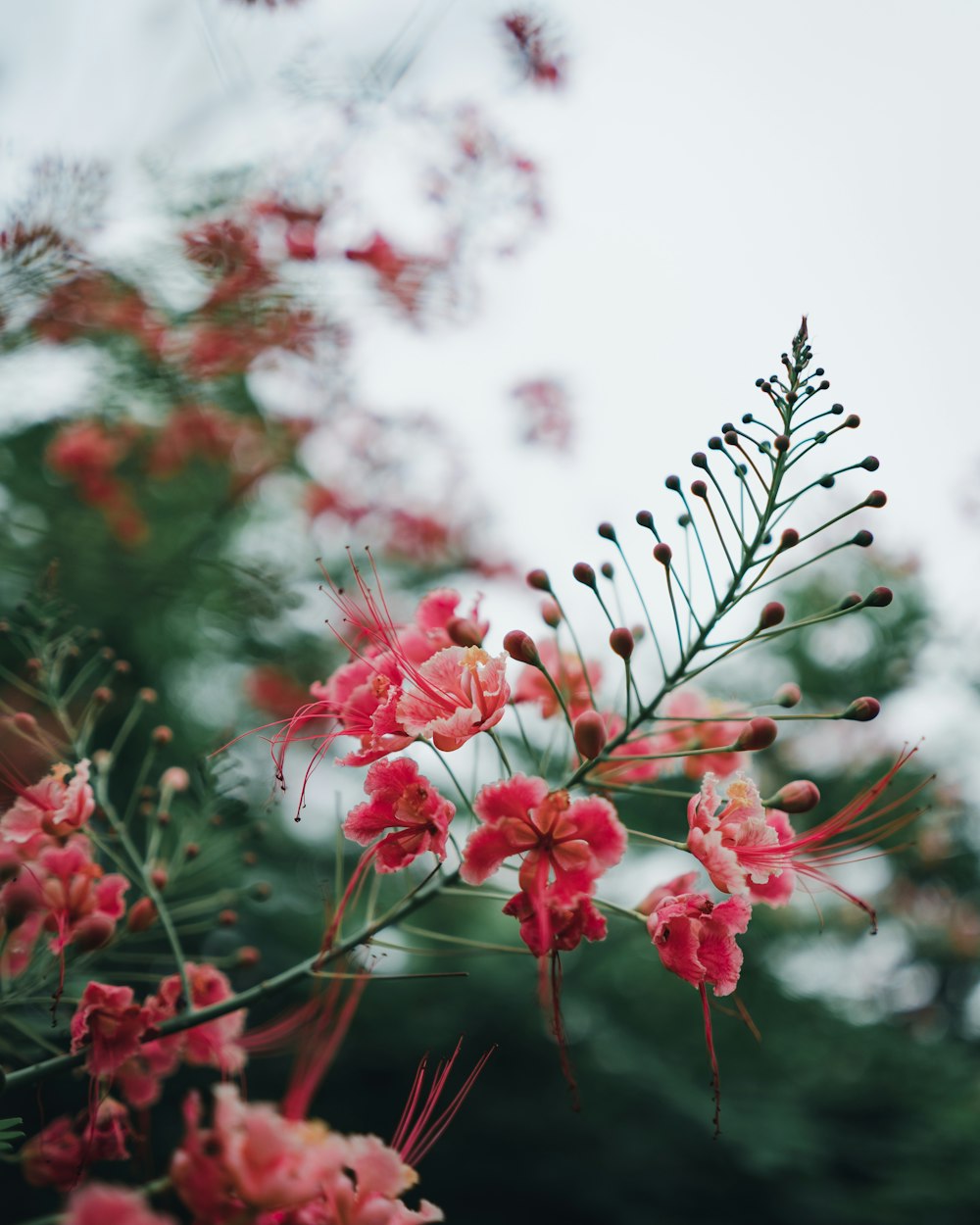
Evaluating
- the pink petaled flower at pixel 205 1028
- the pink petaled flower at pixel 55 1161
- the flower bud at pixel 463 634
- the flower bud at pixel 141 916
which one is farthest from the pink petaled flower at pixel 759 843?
the pink petaled flower at pixel 55 1161

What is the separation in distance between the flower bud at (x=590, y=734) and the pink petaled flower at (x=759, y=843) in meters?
0.18

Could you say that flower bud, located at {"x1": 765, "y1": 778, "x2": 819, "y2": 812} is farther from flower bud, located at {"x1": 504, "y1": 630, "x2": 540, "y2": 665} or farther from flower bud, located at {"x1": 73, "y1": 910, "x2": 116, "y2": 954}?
flower bud, located at {"x1": 73, "y1": 910, "x2": 116, "y2": 954}

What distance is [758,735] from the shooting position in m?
1.38

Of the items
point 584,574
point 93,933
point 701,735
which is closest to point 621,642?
point 584,574

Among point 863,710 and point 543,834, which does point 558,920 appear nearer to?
point 543,834

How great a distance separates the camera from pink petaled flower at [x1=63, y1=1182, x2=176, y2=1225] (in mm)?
783

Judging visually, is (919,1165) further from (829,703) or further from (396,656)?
(396,656)

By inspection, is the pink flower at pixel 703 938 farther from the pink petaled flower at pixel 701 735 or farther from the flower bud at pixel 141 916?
the flower bud at pixel 141 916

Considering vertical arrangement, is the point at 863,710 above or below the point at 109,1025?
above

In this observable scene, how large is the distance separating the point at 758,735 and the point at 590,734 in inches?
10.1

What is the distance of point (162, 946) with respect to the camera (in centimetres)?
414

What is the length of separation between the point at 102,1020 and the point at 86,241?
188 cm

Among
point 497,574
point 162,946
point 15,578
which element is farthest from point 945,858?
point 15,578

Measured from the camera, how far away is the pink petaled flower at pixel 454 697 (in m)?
1.36
